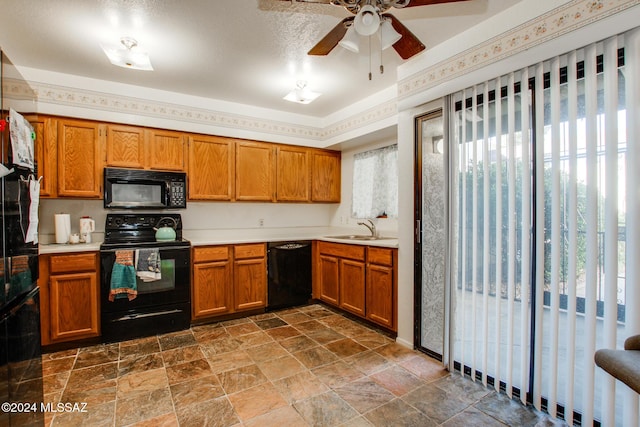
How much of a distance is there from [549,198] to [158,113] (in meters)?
3.67

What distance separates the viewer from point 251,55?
8.85 feet

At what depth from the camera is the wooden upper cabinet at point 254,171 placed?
3916mm

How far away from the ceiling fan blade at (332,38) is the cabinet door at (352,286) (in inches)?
84.6

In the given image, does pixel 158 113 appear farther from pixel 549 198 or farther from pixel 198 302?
pixel 549 198

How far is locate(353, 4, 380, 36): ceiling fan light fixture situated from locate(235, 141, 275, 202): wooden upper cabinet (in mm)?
2580

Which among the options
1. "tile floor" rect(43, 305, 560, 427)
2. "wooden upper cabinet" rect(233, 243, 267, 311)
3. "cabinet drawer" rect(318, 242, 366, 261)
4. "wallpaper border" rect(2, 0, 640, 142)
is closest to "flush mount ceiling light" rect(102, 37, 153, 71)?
"wallpaper border" rect(2, 0, 640, 142)

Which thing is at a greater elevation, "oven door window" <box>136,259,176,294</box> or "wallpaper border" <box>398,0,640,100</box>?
"wallpaper border" <box>398,0,640,100</box>

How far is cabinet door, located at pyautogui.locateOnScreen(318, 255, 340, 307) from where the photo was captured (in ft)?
12.3

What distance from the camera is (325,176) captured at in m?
4.57

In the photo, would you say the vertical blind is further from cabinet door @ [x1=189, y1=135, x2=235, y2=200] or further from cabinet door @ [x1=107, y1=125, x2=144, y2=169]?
cabinet door @ [x1=107, y1=125, x2=144, y2=169]

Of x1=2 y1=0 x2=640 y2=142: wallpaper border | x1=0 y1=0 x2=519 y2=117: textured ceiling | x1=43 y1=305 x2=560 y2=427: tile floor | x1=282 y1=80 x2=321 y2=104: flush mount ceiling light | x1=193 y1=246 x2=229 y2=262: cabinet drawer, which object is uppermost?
x1=0 y1=0 x2=519 y2=117: textured ceiling

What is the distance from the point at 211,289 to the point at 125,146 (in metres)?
1.76

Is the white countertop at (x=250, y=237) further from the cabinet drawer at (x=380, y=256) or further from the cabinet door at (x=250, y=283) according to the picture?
the cabinet door at (x=250, y=283)

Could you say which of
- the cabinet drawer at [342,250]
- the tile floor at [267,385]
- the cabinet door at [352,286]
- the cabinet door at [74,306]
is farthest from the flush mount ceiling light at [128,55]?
the cabinet door at [352,286]
